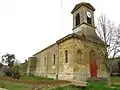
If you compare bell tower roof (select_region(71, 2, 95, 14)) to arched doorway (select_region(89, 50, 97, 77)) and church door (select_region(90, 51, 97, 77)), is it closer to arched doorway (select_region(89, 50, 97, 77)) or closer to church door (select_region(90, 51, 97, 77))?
arched doorway (select_region(89, 50, 97, 77))

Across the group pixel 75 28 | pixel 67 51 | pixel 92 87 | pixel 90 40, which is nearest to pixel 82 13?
pixel 75 28

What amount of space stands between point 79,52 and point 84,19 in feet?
20.2

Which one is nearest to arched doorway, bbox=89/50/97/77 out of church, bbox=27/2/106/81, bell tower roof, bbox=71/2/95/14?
church, bbox=27/2/106/81

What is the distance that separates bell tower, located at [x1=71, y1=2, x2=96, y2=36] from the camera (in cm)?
2789

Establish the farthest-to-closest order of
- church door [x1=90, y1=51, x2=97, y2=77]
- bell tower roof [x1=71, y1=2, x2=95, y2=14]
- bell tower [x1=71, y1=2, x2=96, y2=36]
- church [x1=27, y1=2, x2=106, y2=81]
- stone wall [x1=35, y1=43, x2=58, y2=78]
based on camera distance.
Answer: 1. stone wall [x1=35, y1=43, x2=58, y2=78]
2. bell tower roof [x1=71, y1=2, x2=95, y2=14]
3. bell tower [x1=71, y1=2, x2=96, y2=36]
4. church door [x1=90, y1=51, x2=97, y2=77]
5. church [x1=27, y1=2, x2=106, y2=81]

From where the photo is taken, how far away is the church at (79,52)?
78.9 ft

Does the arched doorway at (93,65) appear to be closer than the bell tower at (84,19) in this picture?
Yes

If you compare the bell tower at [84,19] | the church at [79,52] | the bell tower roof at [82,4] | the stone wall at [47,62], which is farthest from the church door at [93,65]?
the bell tower roof at [82,4]

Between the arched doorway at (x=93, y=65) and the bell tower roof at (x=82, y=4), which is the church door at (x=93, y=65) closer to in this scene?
the arched doorway at (x=93, y=65)

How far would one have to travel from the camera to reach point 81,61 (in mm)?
24547

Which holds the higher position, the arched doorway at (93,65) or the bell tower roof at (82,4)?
the bell tower roof at (82,4)

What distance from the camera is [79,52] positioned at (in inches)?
981

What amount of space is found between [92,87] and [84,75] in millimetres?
7413

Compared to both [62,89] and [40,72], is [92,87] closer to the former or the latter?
[62,89]
